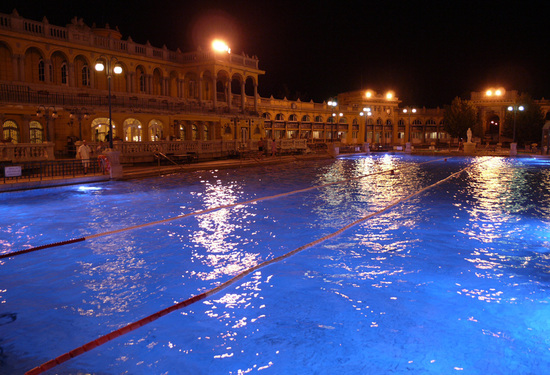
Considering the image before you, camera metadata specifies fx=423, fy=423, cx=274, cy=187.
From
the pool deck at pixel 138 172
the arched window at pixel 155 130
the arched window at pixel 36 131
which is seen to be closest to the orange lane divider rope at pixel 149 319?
the pool deck at pixel 138 172

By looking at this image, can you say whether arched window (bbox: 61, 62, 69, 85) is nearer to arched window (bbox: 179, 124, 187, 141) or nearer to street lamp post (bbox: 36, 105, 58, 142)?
street lamp post (bbox: 36, 105, 58, 142)

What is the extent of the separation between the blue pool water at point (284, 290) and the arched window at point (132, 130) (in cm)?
2598

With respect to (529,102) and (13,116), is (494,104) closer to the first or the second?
(529,102)

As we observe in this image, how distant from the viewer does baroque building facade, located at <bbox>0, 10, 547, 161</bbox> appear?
1198 inches

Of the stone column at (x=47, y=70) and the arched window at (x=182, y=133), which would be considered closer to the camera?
the stone column at (x=47, y=70)

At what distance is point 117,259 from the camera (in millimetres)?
8805

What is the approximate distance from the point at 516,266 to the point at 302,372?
18.8ft

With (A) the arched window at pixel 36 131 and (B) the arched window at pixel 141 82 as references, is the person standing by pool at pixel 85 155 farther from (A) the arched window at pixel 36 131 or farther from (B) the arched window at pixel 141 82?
(B) the arched window at pixel 141 82

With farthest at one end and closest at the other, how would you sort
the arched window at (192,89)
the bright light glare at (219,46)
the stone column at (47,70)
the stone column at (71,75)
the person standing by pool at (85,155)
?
the arched window at (192,89), the bright light glare at (219,46), the stone column at (71,75), the stone column at (47,70), the person standing by pool at (85,155)

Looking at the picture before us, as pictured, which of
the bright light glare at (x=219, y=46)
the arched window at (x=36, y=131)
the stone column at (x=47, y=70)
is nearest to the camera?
the arched window at (x=36, y=131)

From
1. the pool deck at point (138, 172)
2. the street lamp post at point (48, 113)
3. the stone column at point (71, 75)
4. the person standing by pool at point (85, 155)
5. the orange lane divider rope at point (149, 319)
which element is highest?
the stone column at point (71, 75)

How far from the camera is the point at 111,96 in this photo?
37594 millimetres

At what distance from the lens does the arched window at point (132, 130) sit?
39.1 metres

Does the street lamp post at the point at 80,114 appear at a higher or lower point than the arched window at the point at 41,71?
lower
